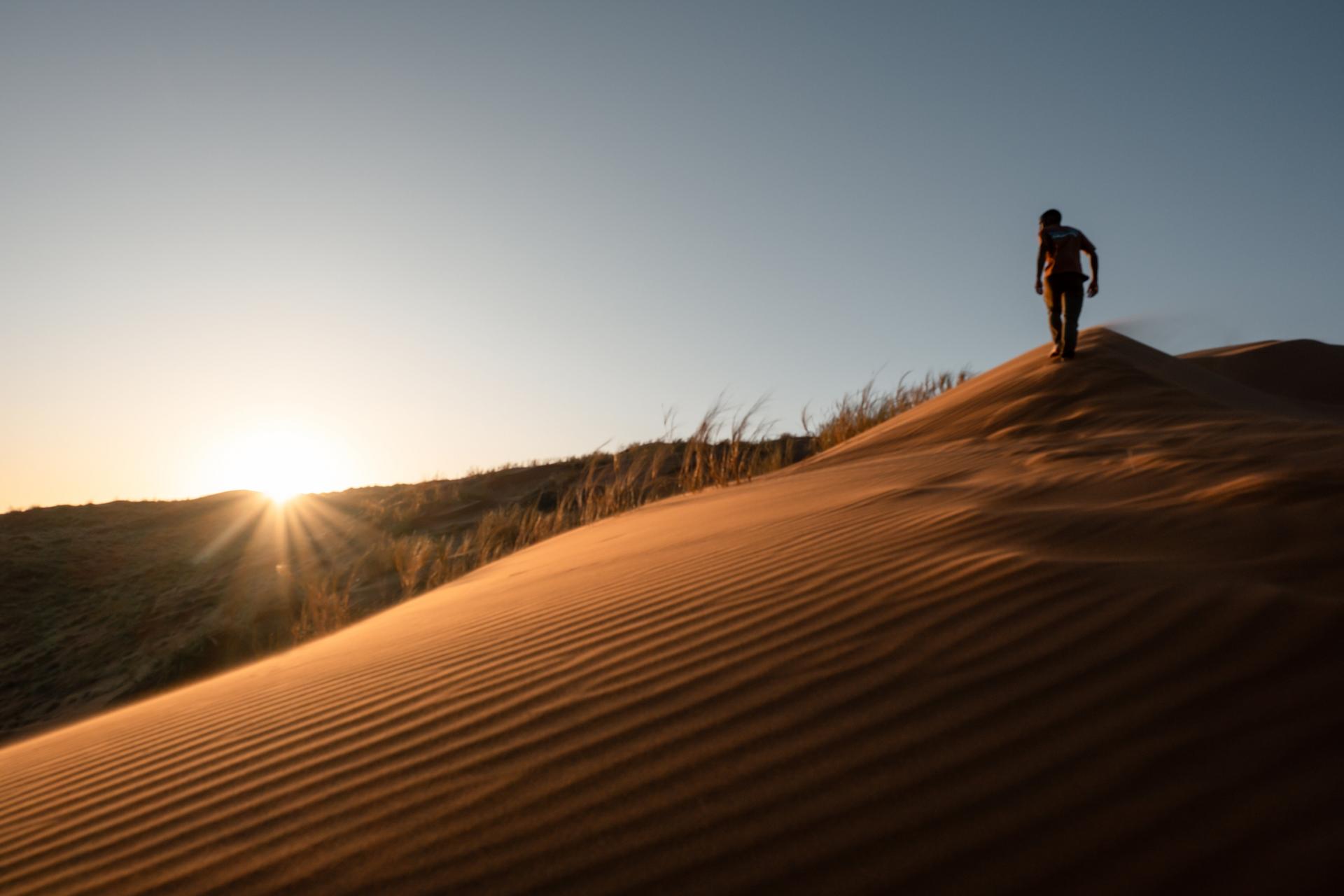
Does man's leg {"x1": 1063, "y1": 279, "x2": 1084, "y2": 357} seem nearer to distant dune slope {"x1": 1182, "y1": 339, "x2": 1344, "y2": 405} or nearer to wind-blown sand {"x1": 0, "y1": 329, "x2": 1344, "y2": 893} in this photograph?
distant dune slope {"x1": 1182, "y1": 339, "x2": 1344, "y2": 405}

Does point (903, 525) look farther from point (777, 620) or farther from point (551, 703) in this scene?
point (551, 703)

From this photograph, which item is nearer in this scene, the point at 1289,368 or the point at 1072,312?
the point at 1072,312

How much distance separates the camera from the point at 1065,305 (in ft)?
26.7

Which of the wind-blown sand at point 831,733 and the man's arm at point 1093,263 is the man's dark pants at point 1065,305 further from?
the wind-blown sand at point 831,733

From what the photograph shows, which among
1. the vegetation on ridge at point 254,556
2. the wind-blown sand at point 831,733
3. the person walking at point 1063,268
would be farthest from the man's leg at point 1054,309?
the wind-blown sand at point 831,733

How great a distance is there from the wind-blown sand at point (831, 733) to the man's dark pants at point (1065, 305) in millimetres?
4688

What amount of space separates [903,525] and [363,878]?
7.83 feet

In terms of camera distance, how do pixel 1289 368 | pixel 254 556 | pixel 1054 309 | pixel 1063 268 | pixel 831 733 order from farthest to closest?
1. pixel 254 556
2. pixel 1289 368
3. pixel 1054 309
4. pixel 1063 268
5. pixel 831 733

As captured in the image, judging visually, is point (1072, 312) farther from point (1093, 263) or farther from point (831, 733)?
point (831, 733)

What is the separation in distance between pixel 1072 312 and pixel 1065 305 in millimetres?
92

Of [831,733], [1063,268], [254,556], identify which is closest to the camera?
[831,733]

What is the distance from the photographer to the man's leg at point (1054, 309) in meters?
8.06

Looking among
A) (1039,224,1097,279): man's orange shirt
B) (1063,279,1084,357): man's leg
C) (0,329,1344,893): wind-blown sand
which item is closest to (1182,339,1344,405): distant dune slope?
(1063,279,1084,357): man's leg

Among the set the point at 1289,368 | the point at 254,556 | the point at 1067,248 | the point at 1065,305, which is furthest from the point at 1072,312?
the point at 254,556
